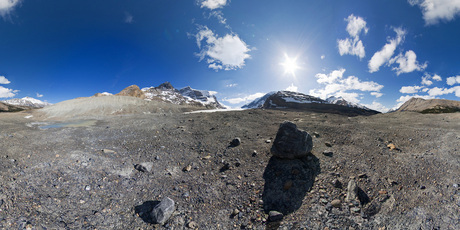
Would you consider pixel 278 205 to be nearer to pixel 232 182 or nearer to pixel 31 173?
pixel 232 182

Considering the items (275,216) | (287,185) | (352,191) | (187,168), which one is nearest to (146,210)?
(187,168)

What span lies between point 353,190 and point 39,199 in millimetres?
11546

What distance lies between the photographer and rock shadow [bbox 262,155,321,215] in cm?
657

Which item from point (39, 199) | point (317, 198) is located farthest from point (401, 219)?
point (39, 199)

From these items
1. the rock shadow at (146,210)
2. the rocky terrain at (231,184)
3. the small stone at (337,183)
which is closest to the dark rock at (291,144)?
the rocky terrain at (231,184)

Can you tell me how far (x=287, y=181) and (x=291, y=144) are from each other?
207 cm

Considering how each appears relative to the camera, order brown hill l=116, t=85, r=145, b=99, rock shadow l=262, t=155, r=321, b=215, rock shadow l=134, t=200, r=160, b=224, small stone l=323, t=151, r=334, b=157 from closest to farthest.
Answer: rock shadow l=134, t=200, r=160, b=224 → rock shadow l=262, t=155, r=321, b=215 → small stone l=323, t=151, r=334, b=157 → brown hill l=116, t=85, r=145, b=99

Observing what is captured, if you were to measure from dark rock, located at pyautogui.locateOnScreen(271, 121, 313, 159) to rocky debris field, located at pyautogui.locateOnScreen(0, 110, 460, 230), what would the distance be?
0.26 metres

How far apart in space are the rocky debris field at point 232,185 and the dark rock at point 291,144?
0.26 metres

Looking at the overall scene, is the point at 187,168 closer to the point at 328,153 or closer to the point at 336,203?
the point at 336,203

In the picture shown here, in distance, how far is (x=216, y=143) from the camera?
12234mm

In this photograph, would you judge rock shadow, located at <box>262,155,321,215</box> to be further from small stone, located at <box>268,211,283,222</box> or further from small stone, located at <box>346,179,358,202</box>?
small stone, located at <box>346,179,358,202</box>

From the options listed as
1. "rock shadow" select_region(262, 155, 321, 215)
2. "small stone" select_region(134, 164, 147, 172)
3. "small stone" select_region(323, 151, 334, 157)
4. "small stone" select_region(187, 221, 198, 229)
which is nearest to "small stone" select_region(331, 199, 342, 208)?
"rock shadow" select_region(262, 155, 321, 215)

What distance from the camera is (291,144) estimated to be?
8.88 meters
